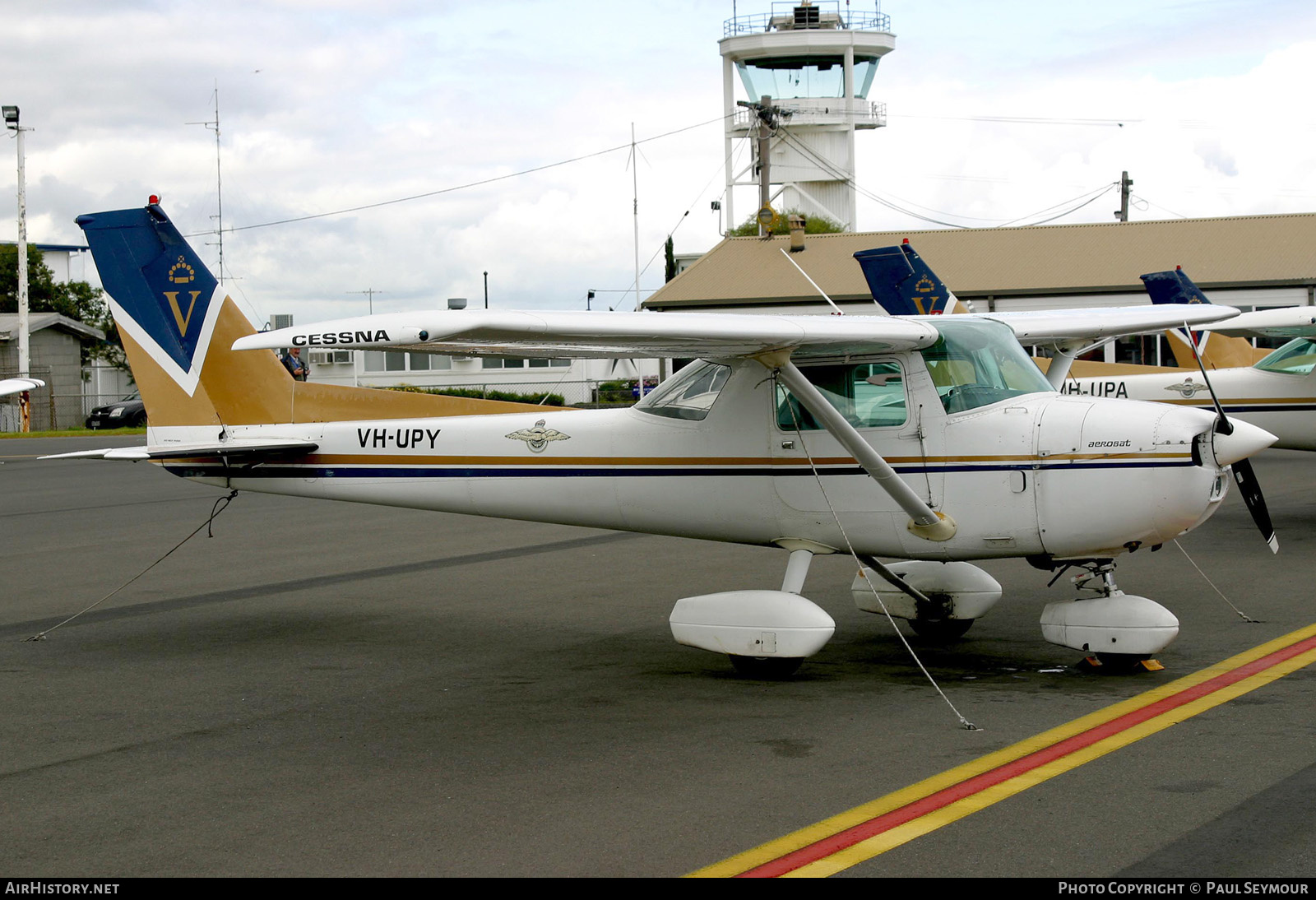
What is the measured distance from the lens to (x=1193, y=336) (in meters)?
17.6

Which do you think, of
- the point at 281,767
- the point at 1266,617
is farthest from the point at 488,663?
the point at 1266,617

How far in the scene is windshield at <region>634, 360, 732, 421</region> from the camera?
25.6ft

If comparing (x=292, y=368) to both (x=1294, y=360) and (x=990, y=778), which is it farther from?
(x=990, y=778)

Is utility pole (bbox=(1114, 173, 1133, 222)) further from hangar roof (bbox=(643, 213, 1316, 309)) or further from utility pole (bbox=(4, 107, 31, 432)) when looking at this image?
utility pole (bbox=(4, 107, 31, 432))

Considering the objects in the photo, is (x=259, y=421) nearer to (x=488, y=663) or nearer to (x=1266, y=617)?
(x=488, y=663)

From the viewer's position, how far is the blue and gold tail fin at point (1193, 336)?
57.6 ft

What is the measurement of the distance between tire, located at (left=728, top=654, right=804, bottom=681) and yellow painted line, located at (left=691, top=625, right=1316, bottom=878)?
5.55ft

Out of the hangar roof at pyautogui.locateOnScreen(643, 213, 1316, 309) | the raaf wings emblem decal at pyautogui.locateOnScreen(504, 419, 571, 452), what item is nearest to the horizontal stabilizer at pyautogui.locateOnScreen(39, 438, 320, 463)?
the raaf wings emblem decal at pyautogui.locateOnScreen(504, 419, 571, 452)

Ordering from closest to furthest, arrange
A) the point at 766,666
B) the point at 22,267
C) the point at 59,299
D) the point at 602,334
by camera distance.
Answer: the point at 602,334, the point at 766,666, the point at 22,267, the point at 59,299

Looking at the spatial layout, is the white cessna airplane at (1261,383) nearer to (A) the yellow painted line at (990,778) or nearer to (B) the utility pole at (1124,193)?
(A) the yellow painted line at (990,778)

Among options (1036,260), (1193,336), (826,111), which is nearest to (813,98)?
(826,111)

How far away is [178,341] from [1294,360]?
12246mm

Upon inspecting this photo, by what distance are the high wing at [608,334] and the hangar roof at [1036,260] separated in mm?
31531
